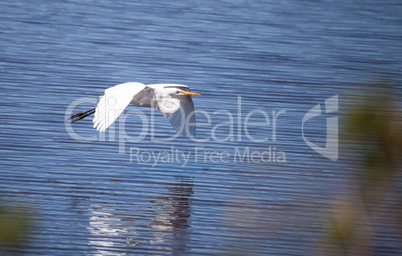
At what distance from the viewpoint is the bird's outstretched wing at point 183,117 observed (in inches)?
208

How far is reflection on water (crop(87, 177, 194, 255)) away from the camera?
3684 mm

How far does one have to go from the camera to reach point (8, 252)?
1.81 meters

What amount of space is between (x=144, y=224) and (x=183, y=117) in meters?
1.52

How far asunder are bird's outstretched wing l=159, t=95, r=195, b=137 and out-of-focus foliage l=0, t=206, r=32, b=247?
3707 mm

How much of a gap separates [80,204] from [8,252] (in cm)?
244

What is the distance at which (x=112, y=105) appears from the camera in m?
4.34

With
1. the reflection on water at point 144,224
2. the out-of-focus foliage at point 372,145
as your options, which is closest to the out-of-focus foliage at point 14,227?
the out-of-focus foliage at point 372,145

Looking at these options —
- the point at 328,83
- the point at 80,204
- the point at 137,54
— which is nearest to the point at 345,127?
the point at 80,204

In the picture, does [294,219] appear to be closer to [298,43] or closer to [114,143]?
[114,143]

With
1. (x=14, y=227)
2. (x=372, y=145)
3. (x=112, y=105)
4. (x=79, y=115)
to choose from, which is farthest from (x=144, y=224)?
(x=372, y=145)

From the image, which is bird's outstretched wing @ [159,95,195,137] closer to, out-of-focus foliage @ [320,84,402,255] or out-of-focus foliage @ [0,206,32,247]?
out-of-focus foliage @ [320,84,402,255]

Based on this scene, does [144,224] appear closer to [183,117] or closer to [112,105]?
[112,105]

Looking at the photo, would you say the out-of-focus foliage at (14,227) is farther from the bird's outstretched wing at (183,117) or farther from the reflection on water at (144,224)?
the bird's outstretched wing at (183,117)

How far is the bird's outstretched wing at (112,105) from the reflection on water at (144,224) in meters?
0.58
